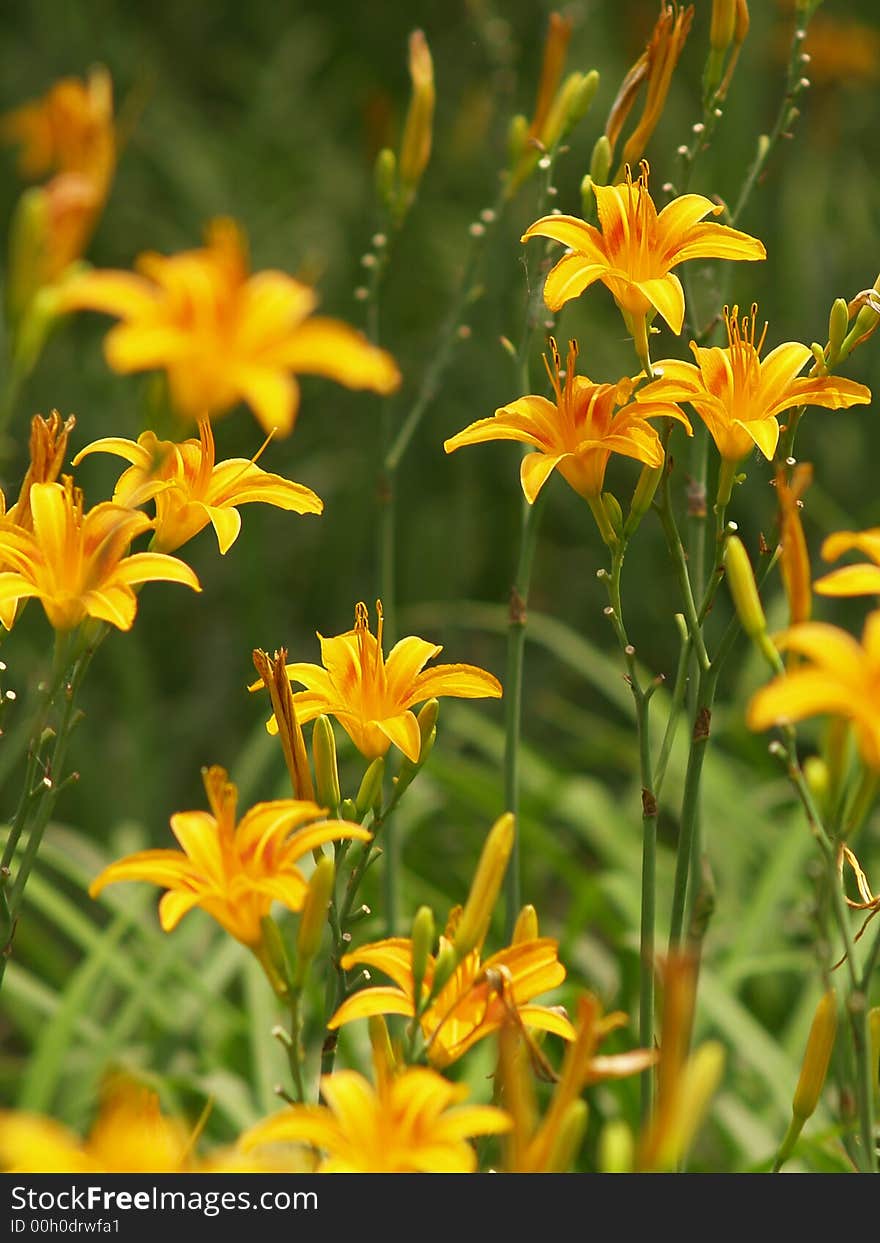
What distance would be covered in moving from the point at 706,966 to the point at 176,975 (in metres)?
0.69

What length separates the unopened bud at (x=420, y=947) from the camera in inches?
28.5

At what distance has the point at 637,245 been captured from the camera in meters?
0.87

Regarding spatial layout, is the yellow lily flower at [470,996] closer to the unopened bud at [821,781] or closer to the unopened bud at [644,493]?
the unopened bud at [821,781]

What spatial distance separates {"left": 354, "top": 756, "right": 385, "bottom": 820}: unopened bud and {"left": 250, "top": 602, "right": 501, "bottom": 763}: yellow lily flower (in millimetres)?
22

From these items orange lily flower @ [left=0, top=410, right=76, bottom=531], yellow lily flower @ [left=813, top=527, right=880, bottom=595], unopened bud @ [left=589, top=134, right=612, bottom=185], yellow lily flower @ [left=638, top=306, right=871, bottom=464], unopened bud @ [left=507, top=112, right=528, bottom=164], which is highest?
unopened bud @ [left=507, top=112, right=528, bottom=164]

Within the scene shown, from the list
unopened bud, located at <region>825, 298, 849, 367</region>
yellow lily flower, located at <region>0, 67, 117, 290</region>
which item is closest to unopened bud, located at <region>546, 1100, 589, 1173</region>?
unopened bud, located at <region>825, 298, 849, 367</region>

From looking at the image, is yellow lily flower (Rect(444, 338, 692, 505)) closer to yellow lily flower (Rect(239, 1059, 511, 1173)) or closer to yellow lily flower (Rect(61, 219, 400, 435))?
yellow lily flower (Rect(61, 219, 400, 435))

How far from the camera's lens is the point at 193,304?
630 mm

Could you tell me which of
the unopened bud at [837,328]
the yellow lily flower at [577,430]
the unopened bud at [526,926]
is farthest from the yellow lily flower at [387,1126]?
the unopened bud at [837,328]

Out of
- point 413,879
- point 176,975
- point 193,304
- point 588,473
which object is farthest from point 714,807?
point 193,304

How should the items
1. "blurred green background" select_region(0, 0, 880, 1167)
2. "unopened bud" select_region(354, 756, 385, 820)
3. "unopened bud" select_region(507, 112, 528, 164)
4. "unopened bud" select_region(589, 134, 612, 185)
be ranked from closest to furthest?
"unopened bud" select_region(354, 756, 385, 820), "unopened bud" select_region(589, 134, 612, 185), "unopened bud" select_region(507, 112, 528, 164), "blurred green background" select_region(0, 0, 880, 1167)

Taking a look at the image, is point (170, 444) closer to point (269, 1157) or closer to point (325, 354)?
point (325, 354)

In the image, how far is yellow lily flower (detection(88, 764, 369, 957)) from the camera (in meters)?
0.71

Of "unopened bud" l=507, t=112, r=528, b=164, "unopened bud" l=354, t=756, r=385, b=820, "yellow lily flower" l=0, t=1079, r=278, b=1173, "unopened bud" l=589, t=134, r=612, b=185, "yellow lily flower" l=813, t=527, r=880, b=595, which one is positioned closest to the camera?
"yellow lily flower" l=0, t=1079, r=278, b=1173
